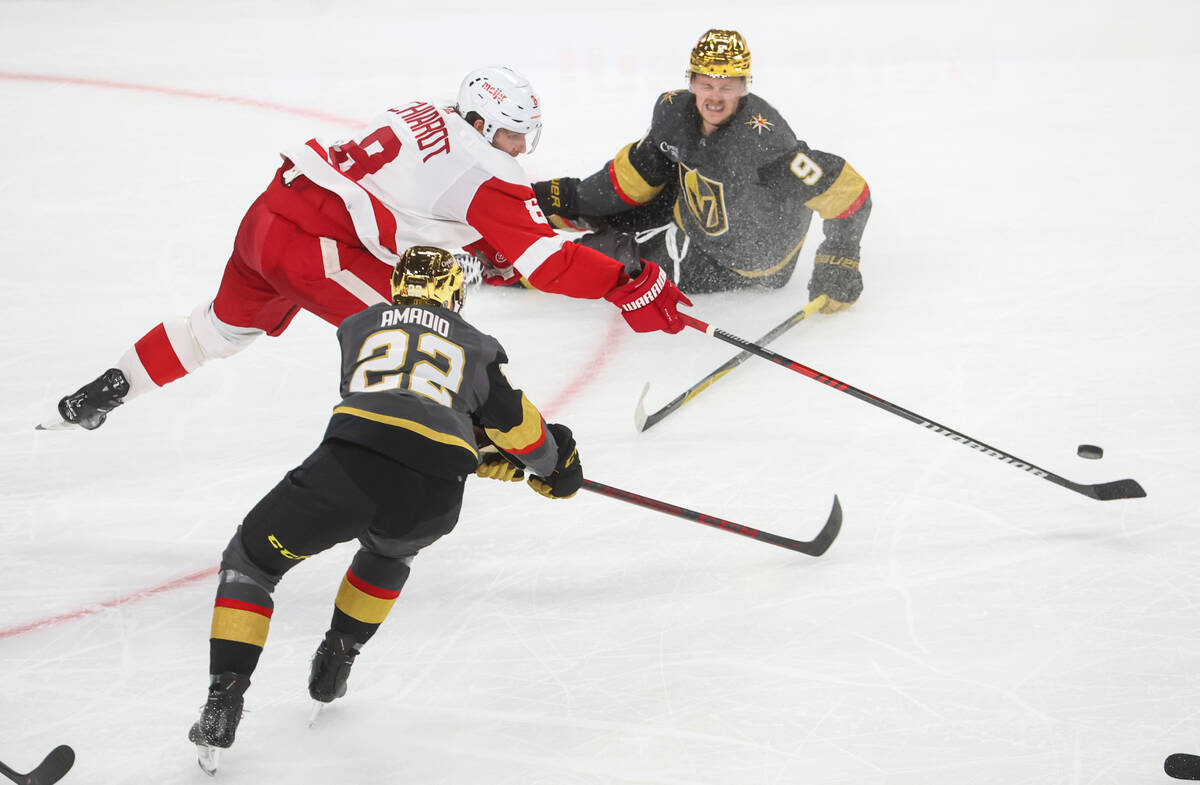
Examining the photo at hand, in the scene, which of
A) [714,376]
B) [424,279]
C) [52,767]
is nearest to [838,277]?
[714,376]

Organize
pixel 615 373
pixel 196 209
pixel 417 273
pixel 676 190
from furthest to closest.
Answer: pixel 196 209 → pixel 676 190 → pixel 615 373 → pixel 417 273

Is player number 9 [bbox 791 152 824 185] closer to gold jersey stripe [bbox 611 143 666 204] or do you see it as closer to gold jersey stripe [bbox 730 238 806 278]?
gold jersey stripe [bbox 730 238 806 278]

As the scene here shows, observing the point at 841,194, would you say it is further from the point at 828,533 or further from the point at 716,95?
the point at 828,533

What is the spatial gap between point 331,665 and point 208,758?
251mm

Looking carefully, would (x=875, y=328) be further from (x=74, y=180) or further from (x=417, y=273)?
(x=74, y=180)

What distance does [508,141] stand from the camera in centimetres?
263

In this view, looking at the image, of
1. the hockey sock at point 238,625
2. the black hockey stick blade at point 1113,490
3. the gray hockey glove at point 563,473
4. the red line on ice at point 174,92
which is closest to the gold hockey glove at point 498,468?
the gray hockey glove at point 563,473

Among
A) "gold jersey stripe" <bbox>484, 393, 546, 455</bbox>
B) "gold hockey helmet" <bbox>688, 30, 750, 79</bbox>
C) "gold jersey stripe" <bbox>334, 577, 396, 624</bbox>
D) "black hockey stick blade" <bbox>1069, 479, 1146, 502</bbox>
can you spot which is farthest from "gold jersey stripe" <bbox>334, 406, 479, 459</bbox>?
"gold hockey helmet" <bbox>688, 30, 750, 79</bbox>

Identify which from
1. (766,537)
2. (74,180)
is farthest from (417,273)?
(74,180)

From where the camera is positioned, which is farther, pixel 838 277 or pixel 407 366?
pixel 838 277

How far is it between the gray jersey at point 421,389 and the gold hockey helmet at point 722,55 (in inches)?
57.4

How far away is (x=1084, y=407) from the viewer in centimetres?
296

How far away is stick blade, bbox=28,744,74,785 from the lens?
1.78m

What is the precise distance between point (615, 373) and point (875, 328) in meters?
0.84
